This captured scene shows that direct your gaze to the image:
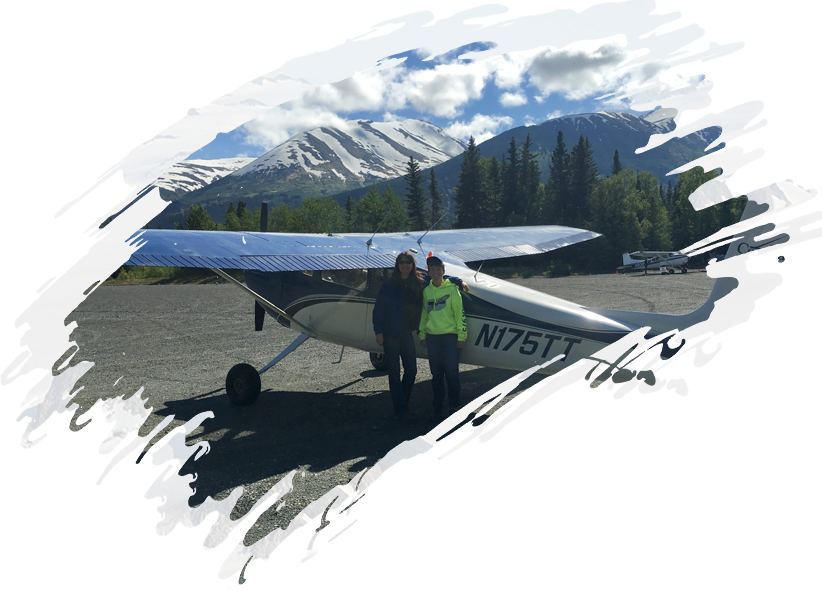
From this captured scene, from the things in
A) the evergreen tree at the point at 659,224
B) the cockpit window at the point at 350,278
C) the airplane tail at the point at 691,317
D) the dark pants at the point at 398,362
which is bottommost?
the dark pants at the point at 398,362

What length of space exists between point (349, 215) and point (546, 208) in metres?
2.07

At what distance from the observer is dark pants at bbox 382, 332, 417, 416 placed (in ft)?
16.6

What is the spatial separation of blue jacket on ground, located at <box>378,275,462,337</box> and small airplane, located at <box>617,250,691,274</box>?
1634 millimetres

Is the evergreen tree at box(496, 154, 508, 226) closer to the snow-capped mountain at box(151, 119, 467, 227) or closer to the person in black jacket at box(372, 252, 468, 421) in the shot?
the snow-capped mountain at box(151, 119, 467, 227)

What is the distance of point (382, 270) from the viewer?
615 centimetres

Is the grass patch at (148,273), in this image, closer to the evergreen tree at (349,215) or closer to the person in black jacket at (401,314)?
the evergreen tree at (349,215)

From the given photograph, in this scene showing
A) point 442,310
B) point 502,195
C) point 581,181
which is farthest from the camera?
point 502,195

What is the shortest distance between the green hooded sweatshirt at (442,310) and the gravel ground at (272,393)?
0.76 meters

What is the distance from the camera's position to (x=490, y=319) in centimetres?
536

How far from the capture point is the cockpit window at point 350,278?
6344 mm

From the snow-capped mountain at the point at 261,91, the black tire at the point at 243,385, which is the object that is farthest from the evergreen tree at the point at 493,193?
the black tire at the point at 243,385

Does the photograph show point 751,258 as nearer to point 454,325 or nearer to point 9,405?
point 454,325

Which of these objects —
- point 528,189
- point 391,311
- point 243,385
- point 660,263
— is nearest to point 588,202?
point 528,189

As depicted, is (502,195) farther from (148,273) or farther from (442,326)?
(148,273)
